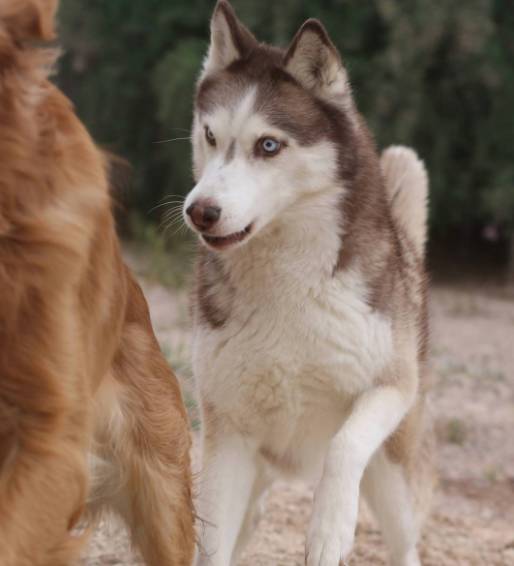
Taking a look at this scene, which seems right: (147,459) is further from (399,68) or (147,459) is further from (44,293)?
(399,68)

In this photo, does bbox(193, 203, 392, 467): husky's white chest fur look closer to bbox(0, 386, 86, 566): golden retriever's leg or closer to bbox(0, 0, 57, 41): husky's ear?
bbox(0, 386, 86, 566): golden retriever's leg

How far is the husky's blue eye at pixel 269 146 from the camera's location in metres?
3.73

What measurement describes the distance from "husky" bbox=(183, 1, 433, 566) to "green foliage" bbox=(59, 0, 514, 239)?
7.23 metres

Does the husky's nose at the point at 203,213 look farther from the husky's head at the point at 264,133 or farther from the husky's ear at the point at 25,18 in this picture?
the husky's ear at the point at 25,18

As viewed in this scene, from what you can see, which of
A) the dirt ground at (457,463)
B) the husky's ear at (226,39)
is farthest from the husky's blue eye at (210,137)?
the dirt ground at (457,463)

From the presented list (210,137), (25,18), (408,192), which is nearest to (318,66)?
(210,137)

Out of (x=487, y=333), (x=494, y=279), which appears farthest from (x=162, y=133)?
(x=487, y=333)

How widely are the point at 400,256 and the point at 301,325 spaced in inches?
24.6

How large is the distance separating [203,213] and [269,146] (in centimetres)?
40

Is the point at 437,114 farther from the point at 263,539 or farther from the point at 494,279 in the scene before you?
the point at 263,539

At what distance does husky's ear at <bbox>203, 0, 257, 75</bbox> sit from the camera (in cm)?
395

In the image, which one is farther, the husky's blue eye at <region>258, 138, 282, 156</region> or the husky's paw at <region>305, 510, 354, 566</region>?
the husky's blue eye at <region>258, 138, 282, 156</region>

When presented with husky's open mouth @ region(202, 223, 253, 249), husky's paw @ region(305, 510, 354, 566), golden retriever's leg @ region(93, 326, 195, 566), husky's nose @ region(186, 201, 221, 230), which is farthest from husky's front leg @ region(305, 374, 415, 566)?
husky's nose @ region(186, 201, 221, 230)

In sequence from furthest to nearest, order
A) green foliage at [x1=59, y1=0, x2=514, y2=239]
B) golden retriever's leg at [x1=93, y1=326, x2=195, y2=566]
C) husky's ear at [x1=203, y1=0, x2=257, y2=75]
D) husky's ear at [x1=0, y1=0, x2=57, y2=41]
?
green foliage at [x1=59, y1=0, x2=514, y2=239], husky's ear at [x1=203, y1=0, x2=257, y2=75], golden retriever's leg at [x1=93, y1=326, x2=195, y2=566], husky's ear at [x1=0, y1=0, x2=57, y2=41]
